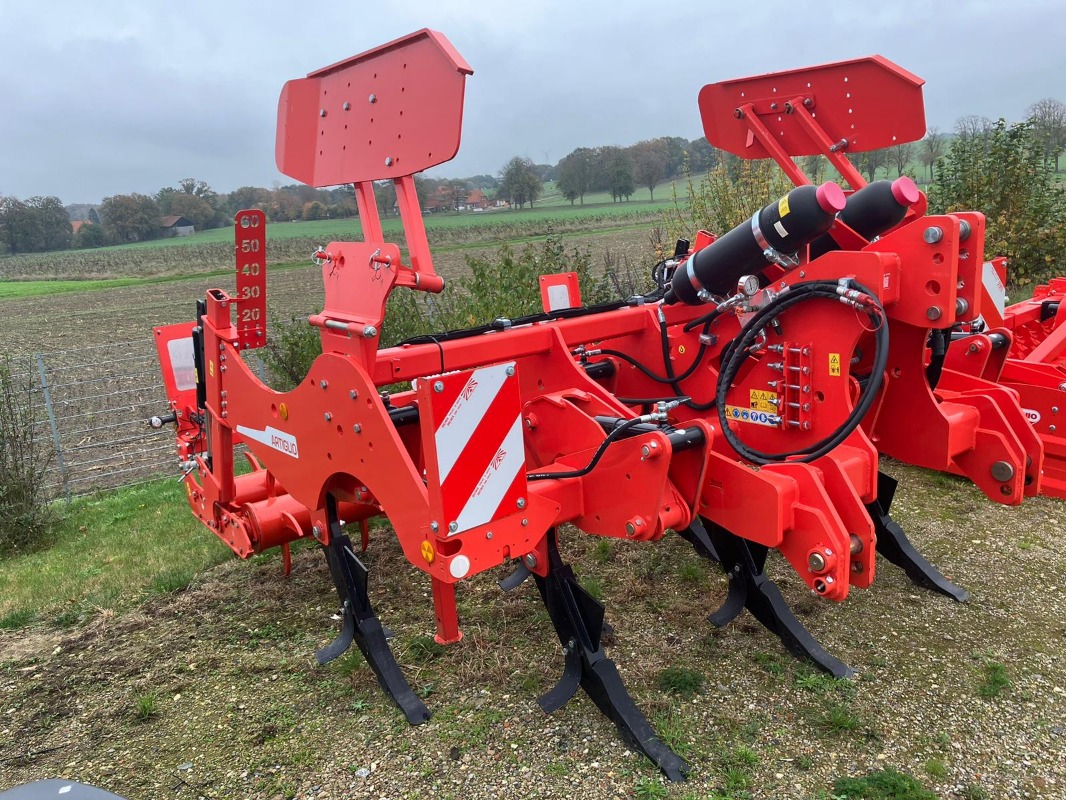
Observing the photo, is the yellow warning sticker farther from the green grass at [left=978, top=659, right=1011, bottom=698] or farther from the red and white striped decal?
the green grass at [left=978, top=659, right=1011, bottom=698]

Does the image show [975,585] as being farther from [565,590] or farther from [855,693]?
[565,590]

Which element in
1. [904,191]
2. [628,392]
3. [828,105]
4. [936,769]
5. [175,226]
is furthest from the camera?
[175,226]

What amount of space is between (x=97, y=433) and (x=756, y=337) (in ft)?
34.5

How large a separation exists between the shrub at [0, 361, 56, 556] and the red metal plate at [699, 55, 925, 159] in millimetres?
5646

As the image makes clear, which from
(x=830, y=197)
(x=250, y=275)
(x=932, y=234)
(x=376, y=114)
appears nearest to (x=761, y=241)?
(x=830, y=197)

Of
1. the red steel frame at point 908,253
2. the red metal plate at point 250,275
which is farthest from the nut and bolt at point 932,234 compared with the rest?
the red metal plate at point 250,275

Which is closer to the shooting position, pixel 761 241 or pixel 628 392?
pixel 761 241

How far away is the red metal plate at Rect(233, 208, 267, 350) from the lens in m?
4.02

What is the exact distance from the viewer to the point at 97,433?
11.1 m

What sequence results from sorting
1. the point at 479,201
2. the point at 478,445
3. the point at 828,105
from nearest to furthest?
the point at 478,445, the point at 828,105, the point at 479,201

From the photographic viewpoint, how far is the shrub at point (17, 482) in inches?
247

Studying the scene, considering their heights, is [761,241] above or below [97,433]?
above

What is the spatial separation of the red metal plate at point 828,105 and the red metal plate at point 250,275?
254 cm

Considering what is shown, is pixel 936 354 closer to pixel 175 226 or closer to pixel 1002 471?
pixel 1002 471
